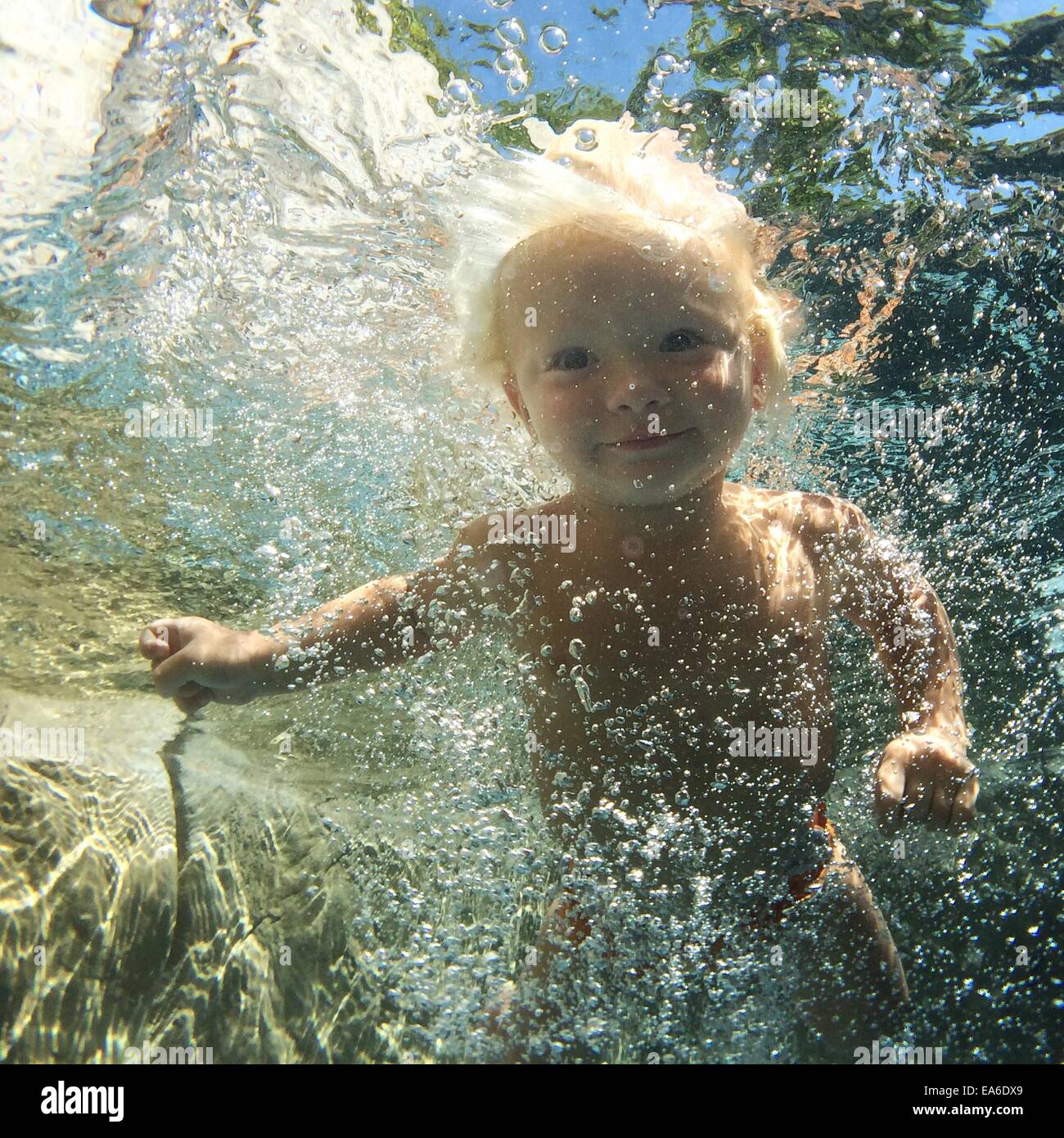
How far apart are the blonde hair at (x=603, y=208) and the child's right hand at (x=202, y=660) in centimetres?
200

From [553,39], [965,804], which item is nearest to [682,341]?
[553,39]

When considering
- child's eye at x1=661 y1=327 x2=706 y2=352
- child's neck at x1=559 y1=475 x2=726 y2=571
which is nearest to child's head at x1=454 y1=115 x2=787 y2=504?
child's eye at x1=661 y1=327 x2=706 y2=352

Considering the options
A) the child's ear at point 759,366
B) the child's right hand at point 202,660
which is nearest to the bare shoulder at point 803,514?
the child's ear at point 759,366

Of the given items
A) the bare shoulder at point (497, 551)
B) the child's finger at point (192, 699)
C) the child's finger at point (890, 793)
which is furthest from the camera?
the bare shoulder at point (497, 551)

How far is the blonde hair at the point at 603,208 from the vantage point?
12.2 ft

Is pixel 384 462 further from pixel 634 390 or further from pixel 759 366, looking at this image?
pixel 634 390

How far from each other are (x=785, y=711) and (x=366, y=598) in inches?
92.1

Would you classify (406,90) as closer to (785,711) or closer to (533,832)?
(785,711)

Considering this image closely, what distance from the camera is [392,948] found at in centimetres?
569

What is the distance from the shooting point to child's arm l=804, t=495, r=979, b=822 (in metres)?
3.36

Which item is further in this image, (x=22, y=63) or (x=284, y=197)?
(x=284, y=197)

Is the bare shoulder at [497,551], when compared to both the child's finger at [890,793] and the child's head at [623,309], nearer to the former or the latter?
the child's head at [623,309]
